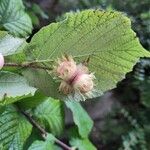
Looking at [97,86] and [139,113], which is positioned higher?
[97,86]

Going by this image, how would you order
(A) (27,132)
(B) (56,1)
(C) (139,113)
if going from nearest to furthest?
(A) (27,132) < (C) (139,113) < (B) (56,1)

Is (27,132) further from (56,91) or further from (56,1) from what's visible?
(56,1)

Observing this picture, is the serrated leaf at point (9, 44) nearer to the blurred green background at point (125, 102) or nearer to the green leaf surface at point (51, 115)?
the green leaf surface at point (51, 115)

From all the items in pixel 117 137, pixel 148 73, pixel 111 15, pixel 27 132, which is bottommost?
pixel 117 137

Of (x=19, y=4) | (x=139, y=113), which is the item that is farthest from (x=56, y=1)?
(x=19, y=4)

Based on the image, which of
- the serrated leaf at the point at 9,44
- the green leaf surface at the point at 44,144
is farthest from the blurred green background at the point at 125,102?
the serrated leaf at the point at 9,44

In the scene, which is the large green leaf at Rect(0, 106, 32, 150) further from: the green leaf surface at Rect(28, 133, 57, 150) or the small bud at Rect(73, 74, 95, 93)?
the small bud at Rect(73, 74, 95, 93)

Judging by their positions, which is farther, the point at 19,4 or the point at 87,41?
the point at 19,4

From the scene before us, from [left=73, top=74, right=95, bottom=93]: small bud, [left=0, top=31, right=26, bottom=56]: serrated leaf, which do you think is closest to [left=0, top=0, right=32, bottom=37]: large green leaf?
[left=0, top=31, right=26, bottom=56]: serrated leaf
